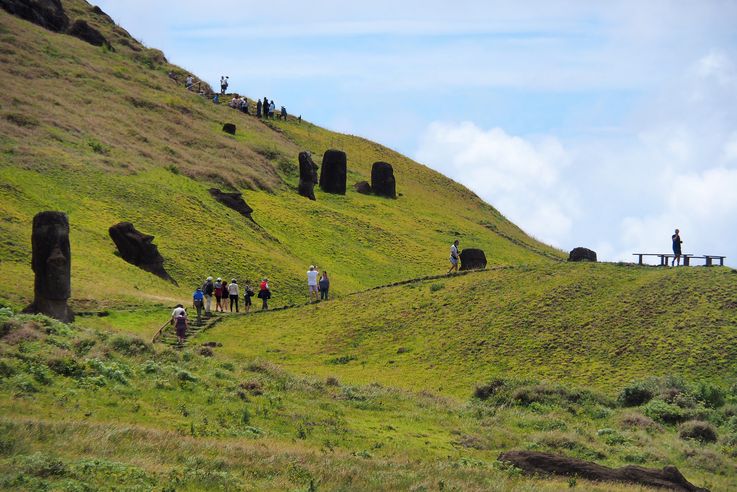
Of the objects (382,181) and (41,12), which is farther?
(41,12)

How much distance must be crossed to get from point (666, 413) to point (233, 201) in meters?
48.2

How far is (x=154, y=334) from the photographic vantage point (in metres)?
45.1

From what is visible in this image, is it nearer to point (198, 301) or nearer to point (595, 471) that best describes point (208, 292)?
point (198, 301)

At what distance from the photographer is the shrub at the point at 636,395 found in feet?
121

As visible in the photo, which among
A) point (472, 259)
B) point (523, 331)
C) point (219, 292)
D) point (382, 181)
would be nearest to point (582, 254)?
point (472, 259)

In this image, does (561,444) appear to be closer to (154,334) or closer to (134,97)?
(154,334)

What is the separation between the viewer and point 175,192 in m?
74.5

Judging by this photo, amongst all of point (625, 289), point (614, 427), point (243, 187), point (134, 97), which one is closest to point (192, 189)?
point (243, 187)

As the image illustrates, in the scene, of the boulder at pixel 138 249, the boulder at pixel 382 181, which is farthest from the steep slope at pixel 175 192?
the boulder at pixel 382 181

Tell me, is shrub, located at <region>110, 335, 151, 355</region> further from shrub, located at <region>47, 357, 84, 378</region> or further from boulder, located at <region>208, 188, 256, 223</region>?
boulder, located at <region>208, 188, 256, 223</region>

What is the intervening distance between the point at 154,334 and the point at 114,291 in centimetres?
696

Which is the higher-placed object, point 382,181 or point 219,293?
point 382,181

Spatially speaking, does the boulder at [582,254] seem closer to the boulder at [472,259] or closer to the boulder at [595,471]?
the boulder at [472,259]

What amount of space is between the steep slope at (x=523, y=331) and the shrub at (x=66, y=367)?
13287 millimetres
